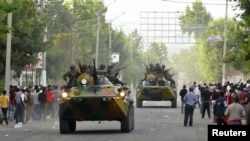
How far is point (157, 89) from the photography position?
174 ft

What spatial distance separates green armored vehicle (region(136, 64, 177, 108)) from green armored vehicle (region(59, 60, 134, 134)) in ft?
78.7

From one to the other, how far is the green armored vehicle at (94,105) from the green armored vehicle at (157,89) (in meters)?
24.0

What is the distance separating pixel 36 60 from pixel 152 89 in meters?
11.7

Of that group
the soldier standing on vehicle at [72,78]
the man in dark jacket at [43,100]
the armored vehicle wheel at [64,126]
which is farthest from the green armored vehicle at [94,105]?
the man in dark jacket at [43,100]

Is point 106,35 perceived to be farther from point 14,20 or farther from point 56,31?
point 14,20

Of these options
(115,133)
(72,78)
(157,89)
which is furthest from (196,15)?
(115,133)

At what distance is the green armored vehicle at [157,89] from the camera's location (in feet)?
174

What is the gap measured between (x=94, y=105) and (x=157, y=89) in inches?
993

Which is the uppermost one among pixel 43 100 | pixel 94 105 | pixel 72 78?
pixel 72 78

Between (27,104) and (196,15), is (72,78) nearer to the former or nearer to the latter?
(27,104)

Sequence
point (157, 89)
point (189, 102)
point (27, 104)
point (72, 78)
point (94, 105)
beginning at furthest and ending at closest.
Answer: point (157, 89) < point (27, 104) < point (189, 102) < point (72, 78) < point (94, 105)

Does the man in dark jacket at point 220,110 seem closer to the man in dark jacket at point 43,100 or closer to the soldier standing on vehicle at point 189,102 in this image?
the soldier standing on vehicle at point 189,102

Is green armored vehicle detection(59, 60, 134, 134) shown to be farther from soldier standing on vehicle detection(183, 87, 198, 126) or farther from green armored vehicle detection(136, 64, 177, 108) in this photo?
green armored vehicle detection(136, 64, 177, 108)

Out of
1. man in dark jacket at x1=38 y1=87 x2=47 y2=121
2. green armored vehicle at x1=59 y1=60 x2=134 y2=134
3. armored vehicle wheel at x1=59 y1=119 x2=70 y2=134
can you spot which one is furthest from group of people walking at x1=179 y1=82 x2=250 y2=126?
man in dark jacket at x1=38 y1=87 x2=47 y2=121
